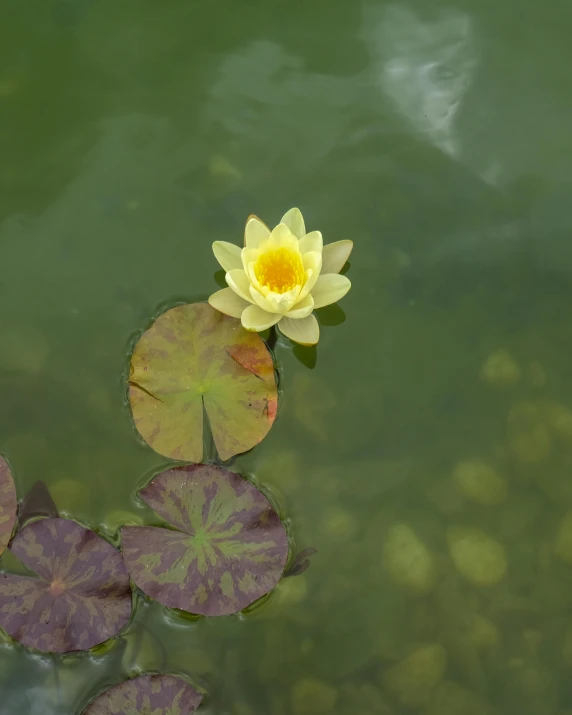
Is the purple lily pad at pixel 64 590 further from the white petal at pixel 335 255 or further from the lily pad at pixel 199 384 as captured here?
the white petal at pixel 335 255

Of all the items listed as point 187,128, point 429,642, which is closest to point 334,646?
point 429,642

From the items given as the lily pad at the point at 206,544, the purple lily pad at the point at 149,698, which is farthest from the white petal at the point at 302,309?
the purple lily pad at the point at 149,698

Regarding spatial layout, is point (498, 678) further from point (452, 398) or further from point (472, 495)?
point (452, 398)

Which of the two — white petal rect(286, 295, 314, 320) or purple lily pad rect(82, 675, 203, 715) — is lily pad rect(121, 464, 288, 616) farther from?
white petal rect(286, 295, 314, 320)

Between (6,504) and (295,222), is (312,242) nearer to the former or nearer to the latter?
(295,222)

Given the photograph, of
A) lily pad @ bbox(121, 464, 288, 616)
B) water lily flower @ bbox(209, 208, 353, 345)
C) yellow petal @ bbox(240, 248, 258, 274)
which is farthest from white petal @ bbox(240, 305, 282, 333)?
lily pad @ bbox(121, 464, 288, 616)

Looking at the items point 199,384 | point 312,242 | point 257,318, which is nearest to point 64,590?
point 199,384
